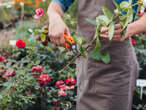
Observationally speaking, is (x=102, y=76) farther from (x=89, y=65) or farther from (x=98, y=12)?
(x=98, y=12)

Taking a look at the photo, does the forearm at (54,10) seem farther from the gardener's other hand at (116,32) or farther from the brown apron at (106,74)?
the gardener's other hand at (116,32)

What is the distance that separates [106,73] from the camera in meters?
1.08

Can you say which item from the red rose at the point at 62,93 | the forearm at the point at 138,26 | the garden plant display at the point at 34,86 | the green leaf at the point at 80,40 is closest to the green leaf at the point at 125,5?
the forearm at the point at 138,26

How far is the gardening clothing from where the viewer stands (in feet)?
3.50

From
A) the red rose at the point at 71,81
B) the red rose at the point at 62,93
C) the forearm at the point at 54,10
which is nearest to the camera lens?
the forearm at the point at 54,10

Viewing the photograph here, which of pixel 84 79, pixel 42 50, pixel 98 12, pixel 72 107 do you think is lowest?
pixel 72 107

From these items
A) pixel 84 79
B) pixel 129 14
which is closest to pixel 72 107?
pixel 84 79

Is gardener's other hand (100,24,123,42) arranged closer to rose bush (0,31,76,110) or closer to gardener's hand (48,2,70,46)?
gardener's hand (48,2,70,46)

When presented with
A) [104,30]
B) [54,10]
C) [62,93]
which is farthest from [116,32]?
Result: [62,93]

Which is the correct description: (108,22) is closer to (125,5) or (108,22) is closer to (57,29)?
(125,5)

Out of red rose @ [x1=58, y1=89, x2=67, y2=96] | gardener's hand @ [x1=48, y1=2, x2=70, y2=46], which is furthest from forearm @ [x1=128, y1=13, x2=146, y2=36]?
red rose @ [x1=58, y1=89, x2=67, y2=96]

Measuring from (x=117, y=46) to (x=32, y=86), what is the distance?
923mm

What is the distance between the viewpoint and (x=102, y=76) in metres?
1.09

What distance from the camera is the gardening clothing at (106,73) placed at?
1065 mm
